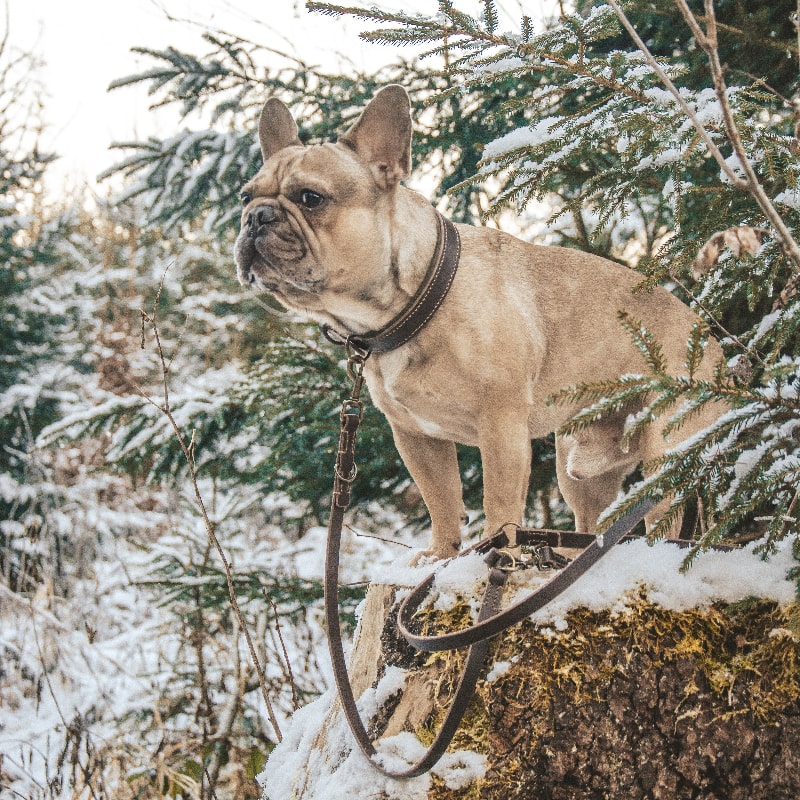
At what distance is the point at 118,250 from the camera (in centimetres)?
1376

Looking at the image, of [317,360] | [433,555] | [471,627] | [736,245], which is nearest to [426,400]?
[433,555]

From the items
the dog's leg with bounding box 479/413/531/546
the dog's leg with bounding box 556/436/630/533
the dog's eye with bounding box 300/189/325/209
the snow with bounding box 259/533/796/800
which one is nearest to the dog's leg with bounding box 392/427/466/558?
the dog's leg with bounding box 479/413/531/546

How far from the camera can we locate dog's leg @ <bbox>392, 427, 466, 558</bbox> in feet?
7.56

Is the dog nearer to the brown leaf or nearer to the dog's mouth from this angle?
the dog's mouth

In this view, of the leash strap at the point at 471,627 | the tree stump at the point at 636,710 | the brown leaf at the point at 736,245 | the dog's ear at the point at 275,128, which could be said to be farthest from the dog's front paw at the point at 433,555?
the dog's ear at the point at 275,128

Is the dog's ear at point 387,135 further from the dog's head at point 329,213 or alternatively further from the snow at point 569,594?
the snow at point 569,594

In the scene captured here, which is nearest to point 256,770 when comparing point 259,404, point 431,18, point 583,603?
point 259,404

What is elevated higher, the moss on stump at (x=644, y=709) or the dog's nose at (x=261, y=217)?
the dog's nose at (x=261, y=217)

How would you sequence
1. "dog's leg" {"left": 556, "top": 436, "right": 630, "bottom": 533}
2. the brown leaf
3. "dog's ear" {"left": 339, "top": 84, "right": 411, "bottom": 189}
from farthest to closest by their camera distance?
"dog's leg" {"left": 556, "top": 436, "right": 630, "bottom": 533}, "dog's ear" {"left": 339, "top": 84, "right": 411, "bottom": 189}, the brown leaf

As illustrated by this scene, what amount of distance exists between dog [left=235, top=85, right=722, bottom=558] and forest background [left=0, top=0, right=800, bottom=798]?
0.59 ft

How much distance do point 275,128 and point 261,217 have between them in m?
0.58

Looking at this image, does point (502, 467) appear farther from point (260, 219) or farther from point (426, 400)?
point (260, 219)

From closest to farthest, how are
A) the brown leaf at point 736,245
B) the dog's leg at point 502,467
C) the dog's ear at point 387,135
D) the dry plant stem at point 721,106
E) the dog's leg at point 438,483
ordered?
the dry plant stem at point 721,106
the brown leaf at point 736,245
the dog's leg at point 502,467
the dog's ear at point 387,135
the dog's leg at point 438,483

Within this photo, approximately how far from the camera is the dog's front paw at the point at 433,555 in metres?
2.20
